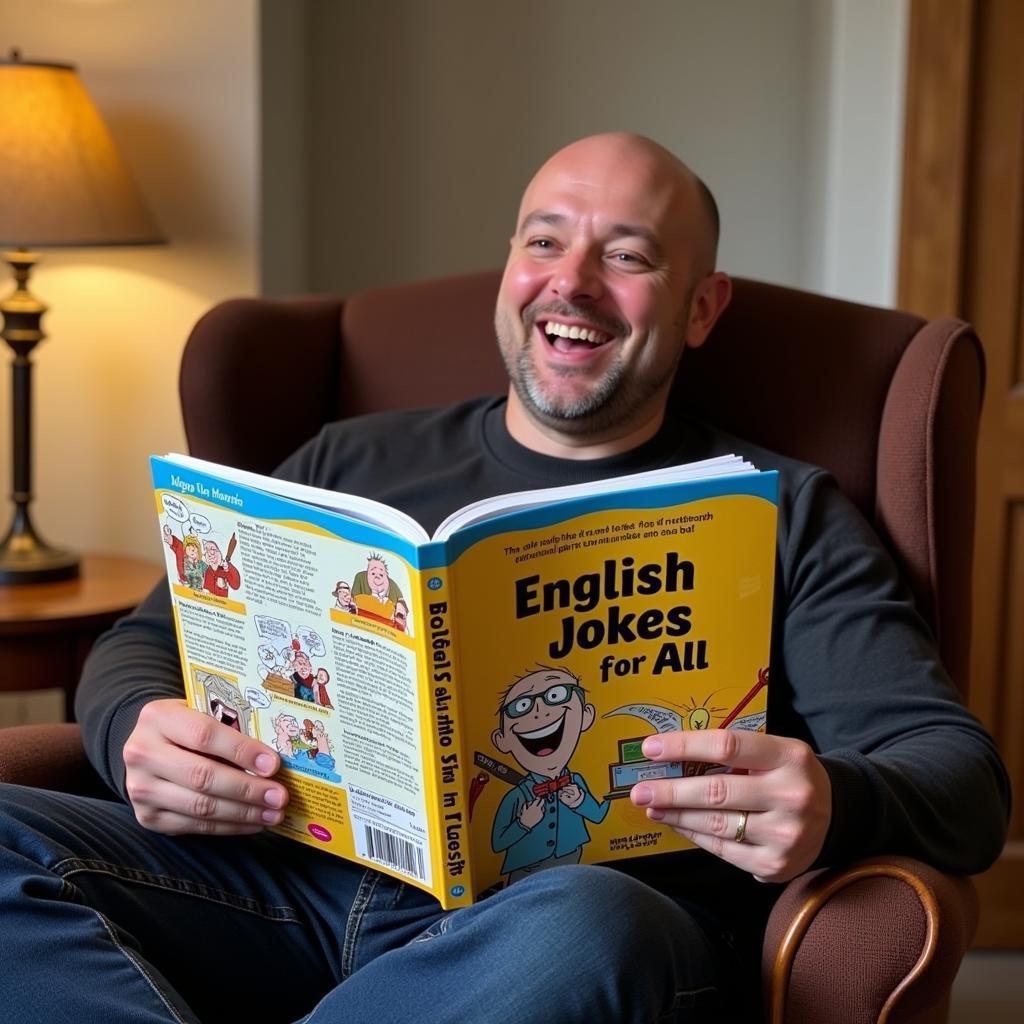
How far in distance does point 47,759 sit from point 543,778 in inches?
Result: 22.2

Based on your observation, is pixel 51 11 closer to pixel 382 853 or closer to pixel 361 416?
pixel 361 416

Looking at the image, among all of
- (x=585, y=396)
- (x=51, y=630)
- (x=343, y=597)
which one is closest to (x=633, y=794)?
(x=343, y=597)

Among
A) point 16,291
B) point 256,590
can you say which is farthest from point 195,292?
point 256,590

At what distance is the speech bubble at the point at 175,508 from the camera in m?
1.21

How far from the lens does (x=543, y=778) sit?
111cm

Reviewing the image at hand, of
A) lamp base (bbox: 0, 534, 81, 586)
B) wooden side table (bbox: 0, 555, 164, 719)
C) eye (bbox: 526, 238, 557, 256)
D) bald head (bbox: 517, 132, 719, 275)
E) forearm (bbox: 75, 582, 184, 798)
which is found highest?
bald head (bbox: 517, 132, 719, 275)

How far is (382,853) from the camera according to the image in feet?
3.75

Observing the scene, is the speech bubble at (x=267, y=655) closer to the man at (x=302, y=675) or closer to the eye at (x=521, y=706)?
the man at (x=302, y=675)

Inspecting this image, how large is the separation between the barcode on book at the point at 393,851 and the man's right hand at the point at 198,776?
9cm

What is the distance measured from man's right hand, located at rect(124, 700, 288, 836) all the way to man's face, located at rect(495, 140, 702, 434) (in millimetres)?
512

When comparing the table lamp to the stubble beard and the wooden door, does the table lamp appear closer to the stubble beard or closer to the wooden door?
the stubble beard

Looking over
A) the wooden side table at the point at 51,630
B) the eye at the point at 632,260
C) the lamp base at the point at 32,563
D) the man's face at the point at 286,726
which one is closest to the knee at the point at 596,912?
the man's face at the point at 286,726

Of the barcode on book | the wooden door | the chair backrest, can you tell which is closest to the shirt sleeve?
the chair backrest

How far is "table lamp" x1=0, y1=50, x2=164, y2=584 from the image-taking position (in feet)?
6.56
